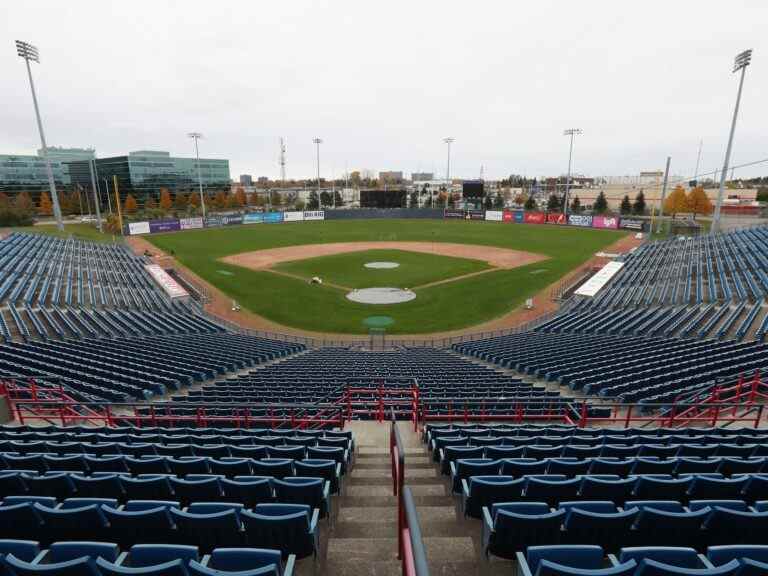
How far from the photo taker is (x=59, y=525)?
488 cm

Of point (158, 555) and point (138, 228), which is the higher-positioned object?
point (158, 555)

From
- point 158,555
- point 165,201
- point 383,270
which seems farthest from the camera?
point 165,201

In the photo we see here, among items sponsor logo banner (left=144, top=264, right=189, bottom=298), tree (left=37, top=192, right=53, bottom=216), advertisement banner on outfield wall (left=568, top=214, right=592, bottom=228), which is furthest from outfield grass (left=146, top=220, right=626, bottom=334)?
tree (left=37, top=192, right=53, bottom=216)

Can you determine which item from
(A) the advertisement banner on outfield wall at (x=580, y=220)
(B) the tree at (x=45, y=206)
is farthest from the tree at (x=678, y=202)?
(B) the tree at (x=45, y=206)

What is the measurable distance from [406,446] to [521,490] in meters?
4.55

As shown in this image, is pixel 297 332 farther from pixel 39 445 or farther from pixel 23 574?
pixel 23 574

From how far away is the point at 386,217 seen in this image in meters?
101

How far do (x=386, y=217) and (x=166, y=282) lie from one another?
2544 inches

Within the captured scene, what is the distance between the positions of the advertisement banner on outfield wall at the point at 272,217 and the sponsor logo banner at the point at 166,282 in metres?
49.0

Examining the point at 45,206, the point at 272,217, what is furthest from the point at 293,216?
the point at 45,206

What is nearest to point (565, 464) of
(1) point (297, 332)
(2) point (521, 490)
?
(2) point (521, 490)

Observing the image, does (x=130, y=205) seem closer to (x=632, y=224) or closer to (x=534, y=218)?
(x=534, y=218)

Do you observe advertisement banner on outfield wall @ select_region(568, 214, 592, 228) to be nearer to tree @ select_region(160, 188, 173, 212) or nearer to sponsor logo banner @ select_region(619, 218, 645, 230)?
sponsor logo banner @ select_region(619, 218, 645, 230)

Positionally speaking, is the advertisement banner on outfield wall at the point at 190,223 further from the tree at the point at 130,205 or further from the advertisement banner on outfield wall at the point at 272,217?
the tree at the point at 130,205
